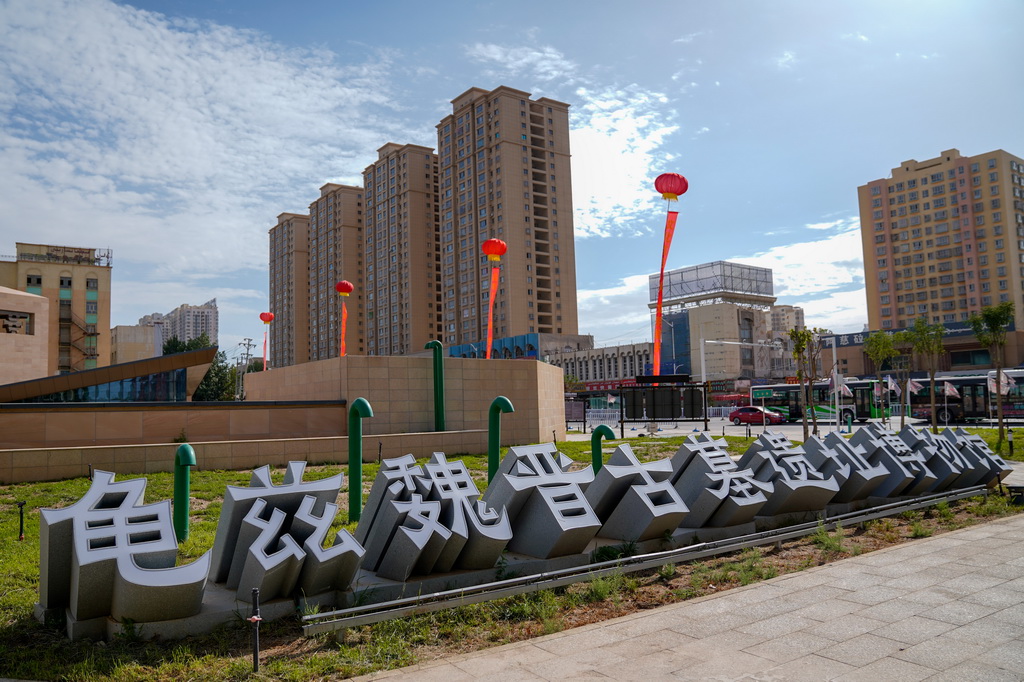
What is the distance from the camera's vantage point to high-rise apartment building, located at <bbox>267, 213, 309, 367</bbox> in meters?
138

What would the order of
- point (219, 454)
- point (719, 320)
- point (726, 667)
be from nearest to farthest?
point (726, 667), point (219, 454), point (719, 320)

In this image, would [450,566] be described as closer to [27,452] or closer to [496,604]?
[496,604]

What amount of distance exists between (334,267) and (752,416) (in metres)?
97.3

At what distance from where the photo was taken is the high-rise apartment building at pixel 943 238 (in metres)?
93.9

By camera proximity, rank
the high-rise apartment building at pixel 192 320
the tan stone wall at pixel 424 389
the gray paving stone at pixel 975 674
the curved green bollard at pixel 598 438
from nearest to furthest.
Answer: the gray paving stone at pixel 975 674 → the curved green bollard at pixel 598 438 → the tan stone wall at pixel 424 389 → the high-rise apartment building at pixel 192 320

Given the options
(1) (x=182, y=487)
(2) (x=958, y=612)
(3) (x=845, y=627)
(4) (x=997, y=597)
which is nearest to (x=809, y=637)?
(3) (x=845, y=627)

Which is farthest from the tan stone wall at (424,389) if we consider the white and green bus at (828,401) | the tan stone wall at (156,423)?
the white and green bus at (828,401)

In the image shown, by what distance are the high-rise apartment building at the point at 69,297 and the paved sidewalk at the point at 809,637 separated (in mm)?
71756

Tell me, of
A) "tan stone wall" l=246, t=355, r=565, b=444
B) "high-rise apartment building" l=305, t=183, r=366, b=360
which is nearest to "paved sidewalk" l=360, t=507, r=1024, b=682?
"tan stone wall" l=246, t=355, r=565, b=444

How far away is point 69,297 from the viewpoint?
67.4 metres

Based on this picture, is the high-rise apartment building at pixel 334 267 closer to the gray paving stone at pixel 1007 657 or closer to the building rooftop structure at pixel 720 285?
the building rooftop structure at pixel 720 285

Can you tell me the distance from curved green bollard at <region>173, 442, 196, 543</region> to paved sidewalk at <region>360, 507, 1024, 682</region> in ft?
17.5

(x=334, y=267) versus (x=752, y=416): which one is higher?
(x=334, y=267)

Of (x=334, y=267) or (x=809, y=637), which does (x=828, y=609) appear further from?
(x=334, y=267)
